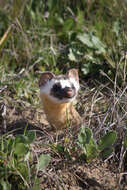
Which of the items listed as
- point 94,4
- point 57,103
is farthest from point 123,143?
point 94,4

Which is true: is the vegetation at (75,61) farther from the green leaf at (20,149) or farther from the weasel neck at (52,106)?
the weasel neck at (52,106)

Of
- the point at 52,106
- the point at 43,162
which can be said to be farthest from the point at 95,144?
the point at 52,106

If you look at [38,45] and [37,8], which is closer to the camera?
[38,45]

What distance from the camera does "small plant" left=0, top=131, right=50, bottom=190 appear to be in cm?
234

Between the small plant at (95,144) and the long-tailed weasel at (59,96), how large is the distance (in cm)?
41

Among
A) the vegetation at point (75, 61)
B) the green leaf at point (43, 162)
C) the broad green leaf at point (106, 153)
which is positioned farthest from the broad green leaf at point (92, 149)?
the green leaf at point (43, 162)

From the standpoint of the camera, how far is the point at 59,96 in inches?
121

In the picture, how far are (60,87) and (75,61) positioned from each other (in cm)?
114

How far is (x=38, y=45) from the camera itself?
452cm

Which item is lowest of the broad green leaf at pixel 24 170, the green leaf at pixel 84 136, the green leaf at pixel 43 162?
the green leaf at pixel 84 136

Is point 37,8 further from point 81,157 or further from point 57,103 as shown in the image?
point 81,157

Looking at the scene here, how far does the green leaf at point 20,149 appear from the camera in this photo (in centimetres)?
247

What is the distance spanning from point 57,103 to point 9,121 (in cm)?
77

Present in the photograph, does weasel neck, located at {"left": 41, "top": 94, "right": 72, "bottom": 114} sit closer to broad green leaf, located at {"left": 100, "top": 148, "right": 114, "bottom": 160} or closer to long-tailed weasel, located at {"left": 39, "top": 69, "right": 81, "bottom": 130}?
long-tailed weasel, located at {"left": 39, "top": 69, "right": 81, "bottom": 130}
